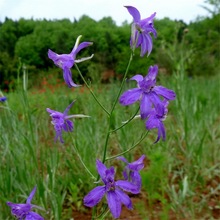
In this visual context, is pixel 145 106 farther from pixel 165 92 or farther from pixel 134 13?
pixel 134 13

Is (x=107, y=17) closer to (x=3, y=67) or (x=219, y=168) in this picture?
(x=3, y=67)

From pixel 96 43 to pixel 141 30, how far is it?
17462 millimetres

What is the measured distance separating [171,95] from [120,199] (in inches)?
12.6

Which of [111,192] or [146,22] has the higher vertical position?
[146,22]

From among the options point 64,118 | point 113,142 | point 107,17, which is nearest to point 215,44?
point 113,142

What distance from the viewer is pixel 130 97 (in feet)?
3.83

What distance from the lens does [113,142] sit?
389cm

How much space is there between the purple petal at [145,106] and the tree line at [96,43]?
11834 mm

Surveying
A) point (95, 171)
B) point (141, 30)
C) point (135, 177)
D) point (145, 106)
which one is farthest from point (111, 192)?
point (95, 171)

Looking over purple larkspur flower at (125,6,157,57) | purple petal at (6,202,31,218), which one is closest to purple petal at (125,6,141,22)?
purple larkspur flower at (125,6,157,57)

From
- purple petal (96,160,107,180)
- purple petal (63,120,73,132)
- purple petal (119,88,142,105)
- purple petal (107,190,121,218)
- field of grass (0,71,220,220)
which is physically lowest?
field of grass (0,71,220,220)

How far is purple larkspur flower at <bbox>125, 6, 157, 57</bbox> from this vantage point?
3.97 feet

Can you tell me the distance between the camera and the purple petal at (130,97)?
115cm

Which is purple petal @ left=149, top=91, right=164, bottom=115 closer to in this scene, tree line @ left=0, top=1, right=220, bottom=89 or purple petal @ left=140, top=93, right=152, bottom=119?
purple petal @ left=140, top=93, right=152, bottom=119
